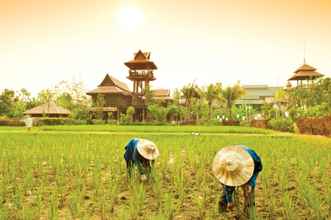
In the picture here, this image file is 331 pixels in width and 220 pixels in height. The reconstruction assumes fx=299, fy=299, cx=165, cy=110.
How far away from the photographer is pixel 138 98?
97.9 ft

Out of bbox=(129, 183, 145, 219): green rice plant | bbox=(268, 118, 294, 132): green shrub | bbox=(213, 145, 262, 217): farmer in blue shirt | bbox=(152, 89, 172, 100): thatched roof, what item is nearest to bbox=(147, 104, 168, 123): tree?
bbox=(152, 89, 172, 100): thatched roof

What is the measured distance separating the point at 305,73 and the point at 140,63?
17.3 metres

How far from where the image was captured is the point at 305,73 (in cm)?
3142

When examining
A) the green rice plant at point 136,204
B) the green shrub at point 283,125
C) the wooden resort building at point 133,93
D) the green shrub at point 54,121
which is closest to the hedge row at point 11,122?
the green shrub at point 54,121

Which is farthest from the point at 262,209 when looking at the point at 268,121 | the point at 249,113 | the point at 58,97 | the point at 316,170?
the point at 58,97

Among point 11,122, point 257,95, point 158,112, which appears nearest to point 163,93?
point 158,112

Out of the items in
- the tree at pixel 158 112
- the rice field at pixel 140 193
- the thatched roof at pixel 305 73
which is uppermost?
the thatched roof at pixel 305 73

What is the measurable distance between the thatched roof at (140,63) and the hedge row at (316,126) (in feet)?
54.4

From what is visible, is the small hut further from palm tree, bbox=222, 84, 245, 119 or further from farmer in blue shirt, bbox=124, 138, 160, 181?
farmer in blue shirt, bbox=124, 138, 160, 181

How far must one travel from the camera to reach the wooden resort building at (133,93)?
29062 millimetres

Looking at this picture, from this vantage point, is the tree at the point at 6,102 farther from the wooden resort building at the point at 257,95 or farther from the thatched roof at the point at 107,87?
the wooden resort building at the point at 257,95

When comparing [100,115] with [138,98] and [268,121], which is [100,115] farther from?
[268,121]

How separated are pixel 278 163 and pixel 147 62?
83.7 feet

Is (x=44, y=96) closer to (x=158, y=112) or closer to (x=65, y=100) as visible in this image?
(x=65, y=100)
